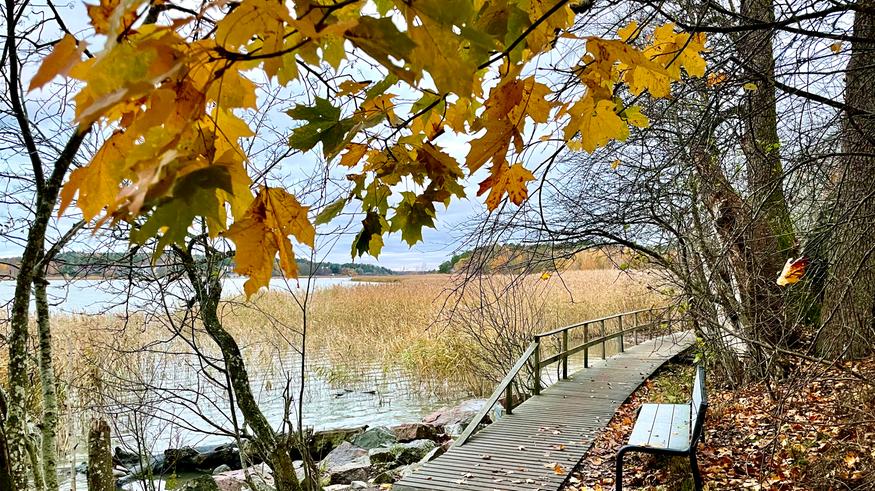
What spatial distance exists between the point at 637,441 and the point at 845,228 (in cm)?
193

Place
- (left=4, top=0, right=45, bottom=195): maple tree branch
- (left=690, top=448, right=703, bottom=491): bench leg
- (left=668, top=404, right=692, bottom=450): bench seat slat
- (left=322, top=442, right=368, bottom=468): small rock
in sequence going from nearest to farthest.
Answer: (left=4, top=0, right=45, bottom=195): maple tree branch → (left=690, top=448, right=703, bottom=491): bench leg → (left=668, top=404, right=692, bottom=450): bench seat slat → (left=322, top=442, right=368, bottom=468): small rock

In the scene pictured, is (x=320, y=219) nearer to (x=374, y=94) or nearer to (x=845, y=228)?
(x=374, y=94)

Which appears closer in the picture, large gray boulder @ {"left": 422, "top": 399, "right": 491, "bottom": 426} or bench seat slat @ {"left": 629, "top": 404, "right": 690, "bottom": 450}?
bench seat slat @ {"left": 629, "top": 404, "right": 690, "bottom": 450}

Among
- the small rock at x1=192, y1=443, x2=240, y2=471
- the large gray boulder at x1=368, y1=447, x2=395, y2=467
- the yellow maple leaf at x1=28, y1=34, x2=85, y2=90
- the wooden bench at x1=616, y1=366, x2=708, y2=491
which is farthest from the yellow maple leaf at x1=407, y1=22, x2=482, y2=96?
the small rock at x1=192, y1=443, x2=240, y2=471

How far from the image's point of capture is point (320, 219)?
3.32 feet

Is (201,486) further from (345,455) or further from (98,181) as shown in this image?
(98,181)

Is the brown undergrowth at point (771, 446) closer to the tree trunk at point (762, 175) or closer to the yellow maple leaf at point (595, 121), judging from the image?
the tree trunk at point (762, 175)

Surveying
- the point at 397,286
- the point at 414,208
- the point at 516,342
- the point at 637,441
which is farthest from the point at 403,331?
the point at 414,208

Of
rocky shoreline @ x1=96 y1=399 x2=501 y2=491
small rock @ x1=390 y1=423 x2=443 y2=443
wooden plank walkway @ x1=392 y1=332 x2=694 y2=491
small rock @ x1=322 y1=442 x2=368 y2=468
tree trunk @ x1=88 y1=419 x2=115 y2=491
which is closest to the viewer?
tree trunk @ x1=88 y1=419 x2=115 y2=491

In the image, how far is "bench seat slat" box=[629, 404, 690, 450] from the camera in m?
3.87

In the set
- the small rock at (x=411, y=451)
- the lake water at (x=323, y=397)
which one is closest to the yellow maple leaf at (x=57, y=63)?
the lake water at (x=323, y=397)

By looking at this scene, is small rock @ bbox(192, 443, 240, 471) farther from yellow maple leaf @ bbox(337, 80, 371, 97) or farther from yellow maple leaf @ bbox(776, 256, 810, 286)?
yellow maple leaf @ bbox(337, 80, 371, 97)

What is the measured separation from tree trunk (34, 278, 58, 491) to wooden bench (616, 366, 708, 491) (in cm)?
321

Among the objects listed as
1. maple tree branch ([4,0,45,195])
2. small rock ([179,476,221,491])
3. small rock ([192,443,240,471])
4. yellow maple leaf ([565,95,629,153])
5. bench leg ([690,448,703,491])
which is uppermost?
maple tree branch ([4,0,45,195])
